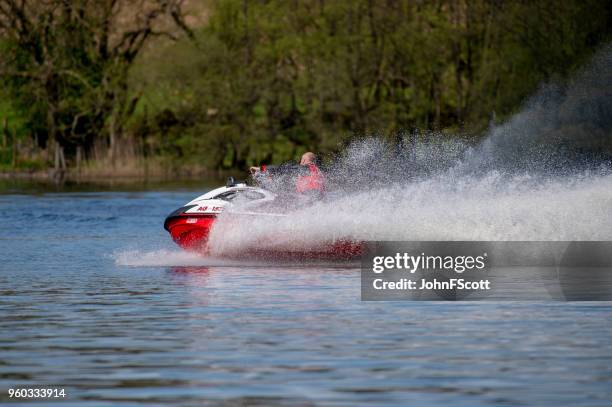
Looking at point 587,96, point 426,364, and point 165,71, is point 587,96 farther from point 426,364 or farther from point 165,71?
point 426,364

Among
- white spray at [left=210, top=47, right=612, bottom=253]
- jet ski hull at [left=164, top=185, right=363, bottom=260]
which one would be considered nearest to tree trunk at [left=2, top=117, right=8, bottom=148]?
white spray at [left=210, top=47, right=612, bottom=253]

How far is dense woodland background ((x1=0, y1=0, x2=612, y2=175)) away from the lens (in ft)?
233

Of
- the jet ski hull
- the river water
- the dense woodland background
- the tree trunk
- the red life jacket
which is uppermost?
the dense woodland background

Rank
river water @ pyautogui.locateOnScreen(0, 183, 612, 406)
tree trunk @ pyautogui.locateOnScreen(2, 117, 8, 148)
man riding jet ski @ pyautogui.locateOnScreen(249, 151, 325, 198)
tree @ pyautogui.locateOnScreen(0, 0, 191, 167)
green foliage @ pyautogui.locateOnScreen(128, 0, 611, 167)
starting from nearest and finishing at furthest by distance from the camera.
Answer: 1. river water @ pyautogui.locateOnScreen(0, 183, 612, 406)
2. man riding jet ski @ pyautogui.locateOnScreen(249, 151, 325, 198)
3. tree trunk @ pyautogui.locateOnScreen(2, 117, 8, 148)
4. green foliage @ pyautogui.locateOnScreen(128, 0, 611, 167)
5. tree @ pyautogui.locateOnScreen(0, 0, 191, 167)

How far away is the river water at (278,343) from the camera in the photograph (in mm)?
11336

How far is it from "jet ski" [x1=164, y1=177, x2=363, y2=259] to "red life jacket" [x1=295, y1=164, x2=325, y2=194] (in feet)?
1.68

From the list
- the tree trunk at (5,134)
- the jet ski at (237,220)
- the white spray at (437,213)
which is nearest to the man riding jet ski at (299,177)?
the white spray at (437,213)

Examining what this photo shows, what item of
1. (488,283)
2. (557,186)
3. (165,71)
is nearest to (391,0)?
(165,71)

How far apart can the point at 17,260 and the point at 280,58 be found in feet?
160

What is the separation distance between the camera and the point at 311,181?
24641mm

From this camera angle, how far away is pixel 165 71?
70.1 metres

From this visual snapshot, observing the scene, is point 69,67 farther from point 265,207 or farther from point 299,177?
point 265,207

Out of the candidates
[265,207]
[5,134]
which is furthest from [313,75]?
[265,207]

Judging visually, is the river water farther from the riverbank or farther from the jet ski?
the riverbank
